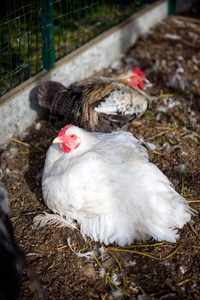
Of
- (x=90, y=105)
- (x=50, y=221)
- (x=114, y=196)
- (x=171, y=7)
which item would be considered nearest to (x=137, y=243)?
(x=114, y=196)

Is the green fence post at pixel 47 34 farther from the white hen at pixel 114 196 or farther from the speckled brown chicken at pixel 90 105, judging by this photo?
the white hen at pixel 114 196

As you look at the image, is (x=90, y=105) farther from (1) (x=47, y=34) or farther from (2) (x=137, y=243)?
(2) (x=137, y=243)

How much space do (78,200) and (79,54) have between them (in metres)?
2.52

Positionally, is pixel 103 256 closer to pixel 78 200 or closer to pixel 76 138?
pixel 78 200

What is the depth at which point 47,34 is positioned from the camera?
3.84 meters

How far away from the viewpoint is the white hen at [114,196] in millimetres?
2520

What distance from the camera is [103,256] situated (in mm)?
2633

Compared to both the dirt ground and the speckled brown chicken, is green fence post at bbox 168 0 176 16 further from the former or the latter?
the speckled brown chicken

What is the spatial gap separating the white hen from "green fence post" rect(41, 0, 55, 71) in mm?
1567

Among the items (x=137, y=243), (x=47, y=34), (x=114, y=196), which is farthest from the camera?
(x=47, y=34)

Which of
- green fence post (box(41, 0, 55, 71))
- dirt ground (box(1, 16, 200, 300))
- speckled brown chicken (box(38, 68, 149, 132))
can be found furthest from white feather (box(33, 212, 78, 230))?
green fence post (box(41, 0, 55, 71))

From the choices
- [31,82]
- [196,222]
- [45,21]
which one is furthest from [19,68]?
[196,222]

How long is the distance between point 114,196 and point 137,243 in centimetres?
47

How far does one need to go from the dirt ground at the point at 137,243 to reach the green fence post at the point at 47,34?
29.1 inches
